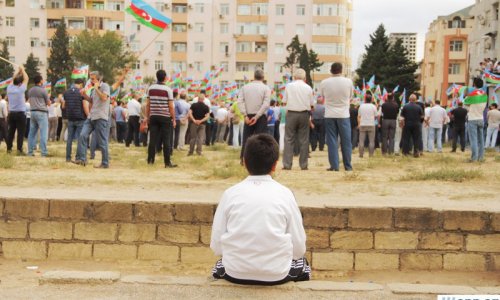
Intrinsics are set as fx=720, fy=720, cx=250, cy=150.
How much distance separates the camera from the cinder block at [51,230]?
7.89m

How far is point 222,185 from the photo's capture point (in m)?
10.4

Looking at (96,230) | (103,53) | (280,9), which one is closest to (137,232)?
(96,230)

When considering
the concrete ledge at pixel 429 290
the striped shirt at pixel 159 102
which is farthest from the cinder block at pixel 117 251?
the striped shirt at pixel 159 102

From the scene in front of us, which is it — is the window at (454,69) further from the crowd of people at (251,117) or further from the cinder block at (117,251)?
the cinder block at (117,251)

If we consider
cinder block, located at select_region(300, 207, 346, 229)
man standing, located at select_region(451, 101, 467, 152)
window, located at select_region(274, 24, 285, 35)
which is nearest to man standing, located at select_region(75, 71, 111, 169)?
cinder block, located at select_region(300, 207, 346, 229)

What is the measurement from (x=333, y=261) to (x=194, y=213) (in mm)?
1589

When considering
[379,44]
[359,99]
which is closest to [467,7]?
[379,44]

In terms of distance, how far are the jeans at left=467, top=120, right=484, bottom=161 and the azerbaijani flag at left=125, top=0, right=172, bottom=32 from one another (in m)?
8.64

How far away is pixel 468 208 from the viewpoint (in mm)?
7863

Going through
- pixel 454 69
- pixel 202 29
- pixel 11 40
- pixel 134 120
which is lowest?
pixel 134 120

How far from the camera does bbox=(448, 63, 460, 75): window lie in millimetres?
91000

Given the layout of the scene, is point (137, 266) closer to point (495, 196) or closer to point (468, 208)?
point (468, 208)

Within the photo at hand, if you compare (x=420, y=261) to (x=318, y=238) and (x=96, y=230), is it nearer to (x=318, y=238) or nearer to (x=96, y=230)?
(x=318, y=238)

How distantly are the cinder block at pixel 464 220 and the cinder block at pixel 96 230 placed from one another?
3597 millimetres
